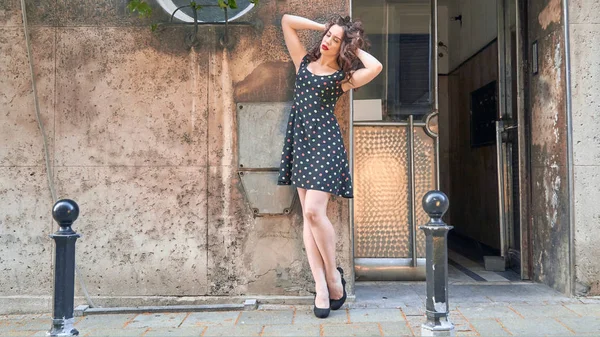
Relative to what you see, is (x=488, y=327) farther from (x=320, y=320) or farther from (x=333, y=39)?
(x=333, y=39)

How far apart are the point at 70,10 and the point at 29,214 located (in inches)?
70.3

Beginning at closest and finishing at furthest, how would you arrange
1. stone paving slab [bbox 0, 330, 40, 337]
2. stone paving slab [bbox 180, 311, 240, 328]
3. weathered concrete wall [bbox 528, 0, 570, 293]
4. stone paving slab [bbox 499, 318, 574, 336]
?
stone paving slab [bbox 499, 318, 574, 336] → stone paving slab [bbox 0, 330, 40, 337] → stone paving slab [bbox 180, 311, 240, 328] → weathered concrete wall [bbox 528, 0, 570, 293]

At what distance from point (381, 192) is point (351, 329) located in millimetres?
1707

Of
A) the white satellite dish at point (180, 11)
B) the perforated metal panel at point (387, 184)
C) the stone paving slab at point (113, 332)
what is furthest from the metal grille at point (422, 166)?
the stone paving slab at point (113, 332)

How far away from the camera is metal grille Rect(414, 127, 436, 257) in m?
4.79

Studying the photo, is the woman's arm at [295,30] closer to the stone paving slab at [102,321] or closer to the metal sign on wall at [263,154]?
the metal sign on wall at [263,154]

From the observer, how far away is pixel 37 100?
413 cm

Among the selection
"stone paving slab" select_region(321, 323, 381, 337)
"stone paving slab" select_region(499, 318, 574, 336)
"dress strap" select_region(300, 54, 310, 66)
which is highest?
"dress strap" select_region(300, 54, 310, 66)

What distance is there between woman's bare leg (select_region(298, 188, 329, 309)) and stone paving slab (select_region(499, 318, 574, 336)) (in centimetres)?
131

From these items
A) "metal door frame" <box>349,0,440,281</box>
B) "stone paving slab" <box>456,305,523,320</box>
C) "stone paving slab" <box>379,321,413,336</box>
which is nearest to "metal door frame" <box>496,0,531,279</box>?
"metal door frame" <box>349,0,440,281</box>

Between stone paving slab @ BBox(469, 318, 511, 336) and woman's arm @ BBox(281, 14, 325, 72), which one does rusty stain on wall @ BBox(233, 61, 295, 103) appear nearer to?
woman's arm @ BBox(281, 14, 325, 72)

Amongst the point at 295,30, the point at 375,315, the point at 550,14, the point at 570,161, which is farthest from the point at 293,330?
the point at 550,14

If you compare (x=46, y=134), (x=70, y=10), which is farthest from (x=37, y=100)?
(x=70, y=10)

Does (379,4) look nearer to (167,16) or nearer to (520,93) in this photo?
(520,93)
